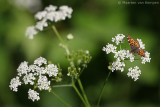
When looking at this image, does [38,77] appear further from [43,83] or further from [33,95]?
[33,95]

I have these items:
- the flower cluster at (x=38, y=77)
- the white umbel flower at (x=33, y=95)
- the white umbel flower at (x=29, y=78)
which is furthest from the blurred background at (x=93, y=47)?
the white umbel flower at (x=33, y=95)

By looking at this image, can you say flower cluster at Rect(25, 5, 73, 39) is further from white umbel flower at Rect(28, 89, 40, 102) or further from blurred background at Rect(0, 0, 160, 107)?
white umbel flower at Rect(28, 89, 40, 102)

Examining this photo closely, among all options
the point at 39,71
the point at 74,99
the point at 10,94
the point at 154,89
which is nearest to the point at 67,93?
the point at 74,99

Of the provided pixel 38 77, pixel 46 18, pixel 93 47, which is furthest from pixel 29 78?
pixel 93 47

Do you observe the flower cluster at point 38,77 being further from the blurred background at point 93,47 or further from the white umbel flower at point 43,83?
the blurred background at point 93,47

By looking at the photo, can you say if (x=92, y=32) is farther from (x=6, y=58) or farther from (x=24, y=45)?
(x=6, y=58)

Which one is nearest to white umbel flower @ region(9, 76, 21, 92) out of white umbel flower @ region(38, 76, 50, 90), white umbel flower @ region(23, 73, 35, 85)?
white umbel flower @ region(23, 73, 35, 85)

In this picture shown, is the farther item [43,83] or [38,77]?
[38,77]

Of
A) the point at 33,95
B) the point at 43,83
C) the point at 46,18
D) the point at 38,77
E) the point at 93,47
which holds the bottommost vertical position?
the point at 33,95
